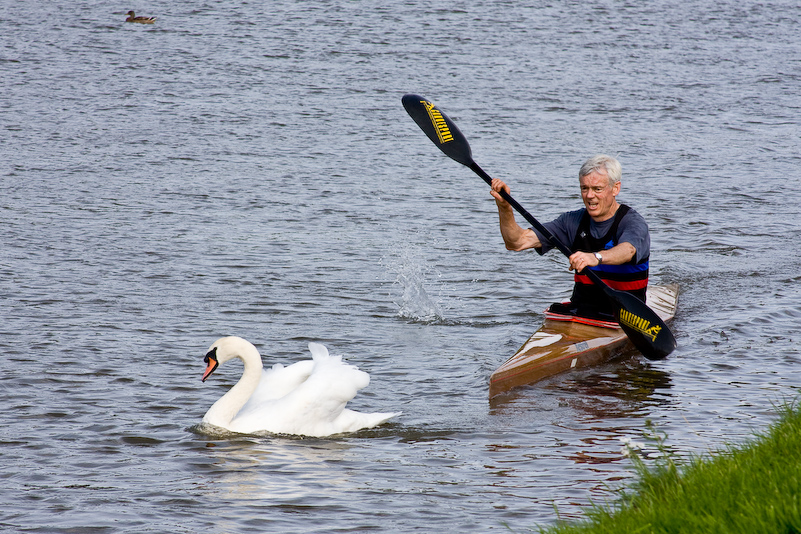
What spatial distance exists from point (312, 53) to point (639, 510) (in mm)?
22932

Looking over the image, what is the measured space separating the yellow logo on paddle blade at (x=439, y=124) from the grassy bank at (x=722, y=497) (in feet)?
16.1

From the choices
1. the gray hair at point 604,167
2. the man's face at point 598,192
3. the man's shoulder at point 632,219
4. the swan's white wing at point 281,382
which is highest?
the gray hair at point 604,167

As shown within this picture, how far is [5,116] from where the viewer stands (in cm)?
1759

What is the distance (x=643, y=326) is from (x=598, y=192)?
1072mm

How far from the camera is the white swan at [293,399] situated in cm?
612

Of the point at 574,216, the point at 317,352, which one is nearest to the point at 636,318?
the point at 574,216

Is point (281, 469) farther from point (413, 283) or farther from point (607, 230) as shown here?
point (413, 283)

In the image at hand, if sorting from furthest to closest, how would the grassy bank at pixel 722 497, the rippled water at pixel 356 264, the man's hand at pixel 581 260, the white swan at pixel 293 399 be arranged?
the man's hand at pixel 581 260
the white swan at pixel 293 399
the rippled water at pixel 356 264
the grassy bank at pixel 722 497

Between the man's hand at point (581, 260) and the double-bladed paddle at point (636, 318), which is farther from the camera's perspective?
the double-bladed paddle at point (636, 318)

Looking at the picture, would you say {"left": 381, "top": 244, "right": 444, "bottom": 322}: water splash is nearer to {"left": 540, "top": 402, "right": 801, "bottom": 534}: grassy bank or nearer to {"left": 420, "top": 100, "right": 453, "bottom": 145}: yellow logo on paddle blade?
{"left": 420, "top": 100, "right": 453, "bottom": 145}: yellow logo on paddle blade

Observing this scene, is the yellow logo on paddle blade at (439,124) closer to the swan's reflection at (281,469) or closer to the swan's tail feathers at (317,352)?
the swan's tail feathers at (317,352)

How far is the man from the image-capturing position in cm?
734

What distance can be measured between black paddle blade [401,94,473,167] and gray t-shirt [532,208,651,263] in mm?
1104

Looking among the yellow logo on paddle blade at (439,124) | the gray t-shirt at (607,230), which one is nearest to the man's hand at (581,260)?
the gray t-shirt at (607,230)
